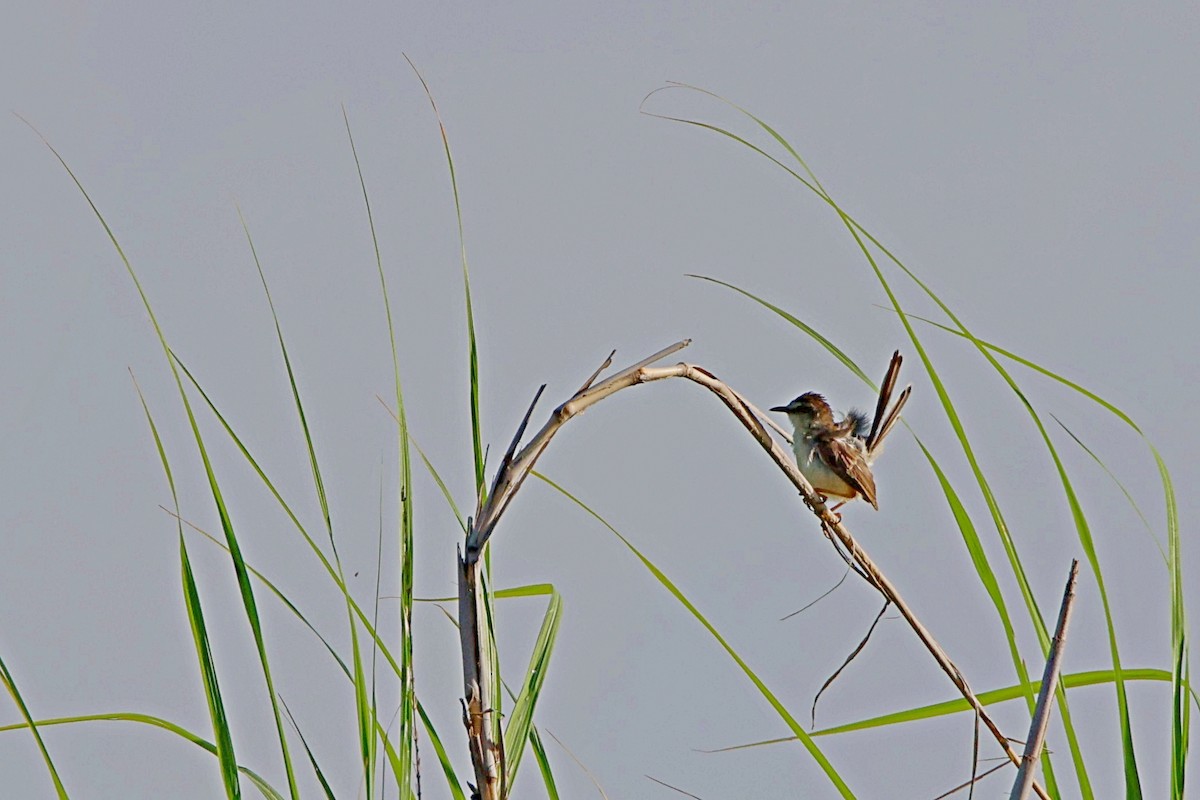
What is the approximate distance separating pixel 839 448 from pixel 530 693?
295 cm

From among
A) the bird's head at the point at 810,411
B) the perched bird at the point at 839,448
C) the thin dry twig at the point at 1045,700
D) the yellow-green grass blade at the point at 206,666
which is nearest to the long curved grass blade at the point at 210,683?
the yellow-green grass blade at the point at 206,666

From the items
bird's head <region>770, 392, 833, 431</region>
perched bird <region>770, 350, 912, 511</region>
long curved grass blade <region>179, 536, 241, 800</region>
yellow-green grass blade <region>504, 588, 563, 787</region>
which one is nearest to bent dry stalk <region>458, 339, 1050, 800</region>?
yellow-green grass blade <region>504, 588, 563, 787</region>

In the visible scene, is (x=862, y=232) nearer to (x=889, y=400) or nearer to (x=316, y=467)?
(x=316, y=467)

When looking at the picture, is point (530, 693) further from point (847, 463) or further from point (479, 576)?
point (847, 463)

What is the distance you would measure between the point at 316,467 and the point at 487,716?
0.35m

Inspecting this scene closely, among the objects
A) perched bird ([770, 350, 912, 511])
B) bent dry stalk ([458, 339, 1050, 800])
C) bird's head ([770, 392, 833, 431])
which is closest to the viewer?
bent dry stalk ([458, 339, 1050, 800])

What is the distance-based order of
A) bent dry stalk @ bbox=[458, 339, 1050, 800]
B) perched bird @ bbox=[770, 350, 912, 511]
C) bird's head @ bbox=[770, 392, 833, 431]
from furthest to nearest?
bird's head @ bbox=[770, 392, 833, 431] < perched bird @ bbox=[770, 350, 912, 511] < bent dry stalk @ bbox=[458, 339, 1050, 800]

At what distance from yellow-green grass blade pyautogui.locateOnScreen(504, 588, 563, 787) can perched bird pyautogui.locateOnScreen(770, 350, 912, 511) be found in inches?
105

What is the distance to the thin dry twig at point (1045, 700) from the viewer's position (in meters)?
1.08

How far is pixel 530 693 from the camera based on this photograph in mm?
1165

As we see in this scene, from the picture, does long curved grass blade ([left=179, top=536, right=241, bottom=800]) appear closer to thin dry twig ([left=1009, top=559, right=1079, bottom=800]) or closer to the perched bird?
thin dry twig ([left=1009, top=559, right=1079, bottom=800])

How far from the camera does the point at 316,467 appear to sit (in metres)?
1.22

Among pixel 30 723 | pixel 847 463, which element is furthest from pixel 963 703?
pixel 847 463

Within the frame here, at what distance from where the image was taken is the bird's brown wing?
3967 mm
